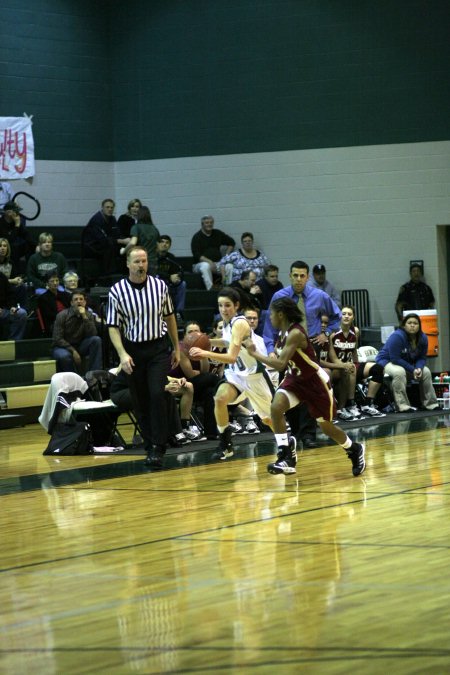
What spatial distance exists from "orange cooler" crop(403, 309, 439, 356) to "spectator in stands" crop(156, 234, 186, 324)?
3.36 m

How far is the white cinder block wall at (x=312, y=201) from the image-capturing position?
1794 cm

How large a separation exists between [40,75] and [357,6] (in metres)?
4.98

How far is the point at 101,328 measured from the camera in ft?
48.5

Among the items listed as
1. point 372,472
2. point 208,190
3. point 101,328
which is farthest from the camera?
point 208,190

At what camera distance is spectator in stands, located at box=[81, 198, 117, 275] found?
17.4 m

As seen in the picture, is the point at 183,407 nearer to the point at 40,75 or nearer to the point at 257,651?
the point at 257,651

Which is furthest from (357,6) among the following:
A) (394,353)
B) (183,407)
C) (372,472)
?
(372,472)

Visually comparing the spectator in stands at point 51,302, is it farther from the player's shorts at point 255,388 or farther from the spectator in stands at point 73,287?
the player's shorts at point 255,388

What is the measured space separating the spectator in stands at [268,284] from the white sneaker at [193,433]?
5539 millimetres

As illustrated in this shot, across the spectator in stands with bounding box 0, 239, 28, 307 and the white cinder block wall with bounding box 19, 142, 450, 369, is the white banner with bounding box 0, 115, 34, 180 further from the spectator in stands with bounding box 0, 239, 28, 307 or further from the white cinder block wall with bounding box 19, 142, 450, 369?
the spectator in stands with bounding box 0, 239, 28, 307

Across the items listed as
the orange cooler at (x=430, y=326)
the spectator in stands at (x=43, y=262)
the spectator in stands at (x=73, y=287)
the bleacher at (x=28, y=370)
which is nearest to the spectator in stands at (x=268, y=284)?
the bleacher at (x=28, y=370)

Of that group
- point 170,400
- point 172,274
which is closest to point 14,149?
point 172,274

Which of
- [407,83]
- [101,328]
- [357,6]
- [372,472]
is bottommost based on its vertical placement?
[372,472]

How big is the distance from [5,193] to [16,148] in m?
0.84
